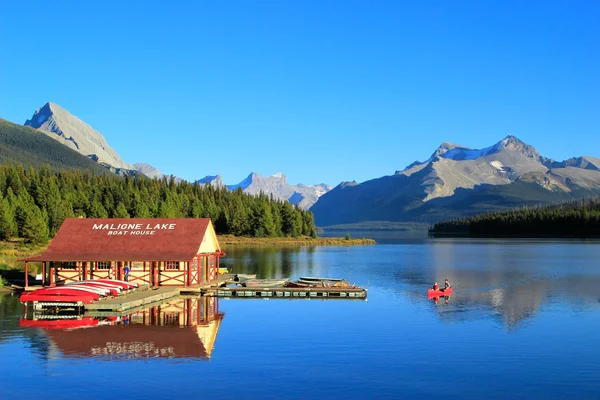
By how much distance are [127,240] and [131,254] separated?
2816 mm

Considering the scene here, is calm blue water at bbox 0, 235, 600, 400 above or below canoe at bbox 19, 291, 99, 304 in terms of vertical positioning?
below

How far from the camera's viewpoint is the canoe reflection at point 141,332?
1524 inches

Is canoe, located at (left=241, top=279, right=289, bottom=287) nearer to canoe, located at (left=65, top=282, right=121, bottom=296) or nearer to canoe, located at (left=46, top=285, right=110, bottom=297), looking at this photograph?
canoe, located at (left=65, top=282, right=121, bottom=296)

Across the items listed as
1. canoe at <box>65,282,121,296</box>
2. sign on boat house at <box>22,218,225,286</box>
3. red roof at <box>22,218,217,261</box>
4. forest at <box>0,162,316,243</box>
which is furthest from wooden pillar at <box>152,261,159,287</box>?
forest at <box>0,162,316,243</box>

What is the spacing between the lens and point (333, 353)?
38781mm

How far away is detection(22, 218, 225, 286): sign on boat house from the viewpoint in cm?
6494

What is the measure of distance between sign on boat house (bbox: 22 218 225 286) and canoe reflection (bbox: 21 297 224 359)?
8774 millimetres

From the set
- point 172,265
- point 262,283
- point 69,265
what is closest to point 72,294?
point 69,265

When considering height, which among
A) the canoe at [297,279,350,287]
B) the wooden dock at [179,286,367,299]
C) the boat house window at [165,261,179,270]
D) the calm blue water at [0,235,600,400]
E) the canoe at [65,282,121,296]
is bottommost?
the calm blue water at [0,235,600,400]

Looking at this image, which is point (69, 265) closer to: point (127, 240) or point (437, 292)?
point (127, 240)

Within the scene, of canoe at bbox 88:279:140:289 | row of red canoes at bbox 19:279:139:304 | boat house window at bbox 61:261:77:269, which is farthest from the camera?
boat house window at bbox 61:261:77:269

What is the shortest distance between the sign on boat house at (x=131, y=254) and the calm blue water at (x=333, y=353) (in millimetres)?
6379

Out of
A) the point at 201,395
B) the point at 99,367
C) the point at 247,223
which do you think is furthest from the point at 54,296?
the point at 247,223

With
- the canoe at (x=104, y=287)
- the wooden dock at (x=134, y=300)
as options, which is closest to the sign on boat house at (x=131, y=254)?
the wooden dock at (x=134, y=300)
